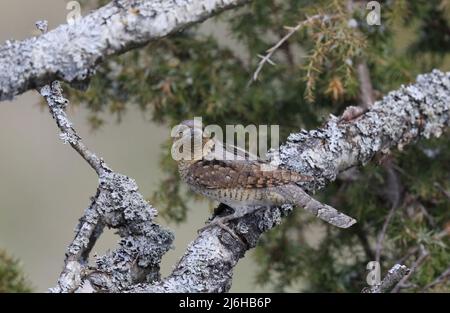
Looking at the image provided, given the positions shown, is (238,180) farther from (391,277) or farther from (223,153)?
(391,277)

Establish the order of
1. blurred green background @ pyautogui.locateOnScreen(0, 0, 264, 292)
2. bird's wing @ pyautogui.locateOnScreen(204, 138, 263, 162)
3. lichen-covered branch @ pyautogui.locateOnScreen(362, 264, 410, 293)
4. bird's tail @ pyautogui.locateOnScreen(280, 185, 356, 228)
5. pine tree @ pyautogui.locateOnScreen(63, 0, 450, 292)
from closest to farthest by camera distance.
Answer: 1. lichen-covered branch @ pyautogui.locateOnScreen(362, 264, 410, 293)
2. bird's tail @ pyautogui.locateOnScreen(280, 185, 356, 228)
3. bird's wing @ pyautogui.locateOnScreen(204, 138, 263, 162)
4. pine tree @ pyautogui.locateOnScreen(63, 0, 450, 292)
5. blurred green background @ pyautogui.locateOnScreen(0, 0, 264, 292)

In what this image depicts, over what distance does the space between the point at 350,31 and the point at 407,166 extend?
566 mm

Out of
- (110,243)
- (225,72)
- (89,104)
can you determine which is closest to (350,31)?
(225,72)

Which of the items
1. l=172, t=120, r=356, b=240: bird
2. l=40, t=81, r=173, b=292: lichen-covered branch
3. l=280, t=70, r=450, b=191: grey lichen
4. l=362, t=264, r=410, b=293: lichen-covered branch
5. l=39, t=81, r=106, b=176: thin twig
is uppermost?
l=280, t=70, r=450, b=191: grey lichen

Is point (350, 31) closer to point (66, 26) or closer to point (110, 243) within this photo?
point (66, 26)

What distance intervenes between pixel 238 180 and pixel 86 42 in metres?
0.72

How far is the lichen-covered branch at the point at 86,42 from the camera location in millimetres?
1462

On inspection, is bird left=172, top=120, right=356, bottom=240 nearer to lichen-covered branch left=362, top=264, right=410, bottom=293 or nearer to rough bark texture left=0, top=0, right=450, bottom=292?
rough bark texture left=0, top=0, right=450, bottom=292

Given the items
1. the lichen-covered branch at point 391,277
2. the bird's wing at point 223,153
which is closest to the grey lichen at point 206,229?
the bird's wing at point 223,153

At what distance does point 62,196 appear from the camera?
469 centimetres

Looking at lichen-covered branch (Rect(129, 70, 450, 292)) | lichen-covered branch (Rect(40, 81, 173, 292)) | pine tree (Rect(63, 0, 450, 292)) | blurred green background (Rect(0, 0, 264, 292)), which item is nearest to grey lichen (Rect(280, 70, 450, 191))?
lichen-covered branch (Rect(129, 70, 450, 292))

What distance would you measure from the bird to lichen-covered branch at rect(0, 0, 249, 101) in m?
0.59

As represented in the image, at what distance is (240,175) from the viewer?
212cm

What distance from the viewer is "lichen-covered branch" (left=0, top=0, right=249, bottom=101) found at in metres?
1.46
